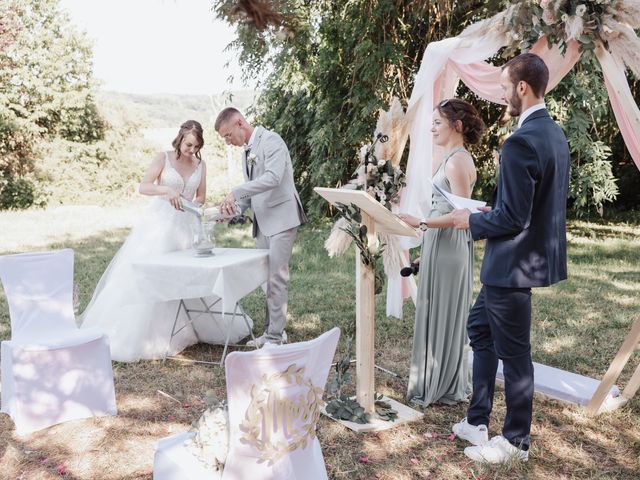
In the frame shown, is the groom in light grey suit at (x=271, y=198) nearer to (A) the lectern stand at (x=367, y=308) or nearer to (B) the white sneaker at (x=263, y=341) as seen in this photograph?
(B) the white sneaker at (x=263, y=341)

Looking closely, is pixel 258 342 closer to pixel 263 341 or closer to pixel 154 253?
pixel 263 341

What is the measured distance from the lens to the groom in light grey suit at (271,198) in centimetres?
468

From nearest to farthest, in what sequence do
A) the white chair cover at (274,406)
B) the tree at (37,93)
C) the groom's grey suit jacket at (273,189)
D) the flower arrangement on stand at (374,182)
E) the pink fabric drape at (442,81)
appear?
the white chair cover at (274,406) → the flower arrangement on stand at (374,182) → the pink fabric drape at (442,81) → the groom's grey suit jacket at (273,189) → the tree at (37,93)

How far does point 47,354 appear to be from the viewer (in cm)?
352

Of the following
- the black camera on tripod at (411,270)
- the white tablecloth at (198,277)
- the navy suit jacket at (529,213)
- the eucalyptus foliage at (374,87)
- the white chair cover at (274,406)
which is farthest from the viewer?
the eucalyptus foliage at (374,87)

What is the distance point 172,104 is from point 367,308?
3019 centimetres

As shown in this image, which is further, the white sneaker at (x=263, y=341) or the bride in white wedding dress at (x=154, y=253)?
the white sneaker at (x=263, y=341)

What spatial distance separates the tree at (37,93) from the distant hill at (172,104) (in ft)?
3.67

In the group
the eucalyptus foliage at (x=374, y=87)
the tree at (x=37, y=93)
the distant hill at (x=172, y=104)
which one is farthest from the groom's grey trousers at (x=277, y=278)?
the tree at (x=37, y=93)

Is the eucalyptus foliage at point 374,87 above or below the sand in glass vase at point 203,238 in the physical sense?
above

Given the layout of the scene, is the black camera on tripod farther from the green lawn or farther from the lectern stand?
the green lawn

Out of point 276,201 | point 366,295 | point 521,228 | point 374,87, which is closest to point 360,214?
point 366,295

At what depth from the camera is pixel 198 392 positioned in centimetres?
407

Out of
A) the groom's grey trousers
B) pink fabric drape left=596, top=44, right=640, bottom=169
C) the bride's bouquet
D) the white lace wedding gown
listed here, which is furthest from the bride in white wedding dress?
pink fabric drape left=596, top=44, right=640, bottom=169
